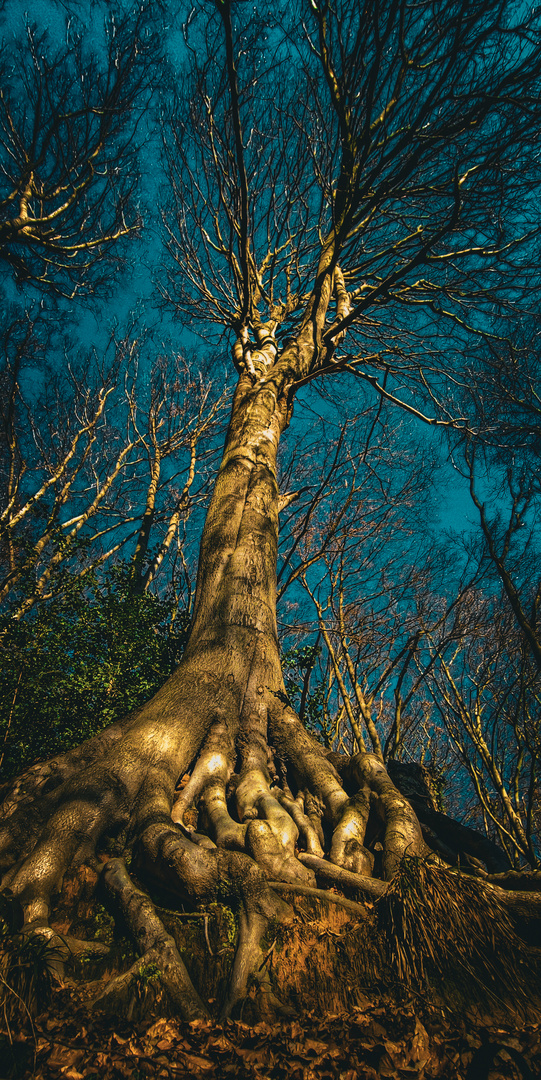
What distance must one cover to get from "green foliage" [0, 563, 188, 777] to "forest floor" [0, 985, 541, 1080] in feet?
8.87

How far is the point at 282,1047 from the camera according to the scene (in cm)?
112

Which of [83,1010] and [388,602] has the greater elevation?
[388,602]

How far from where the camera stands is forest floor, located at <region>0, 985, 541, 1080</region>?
3.37ft

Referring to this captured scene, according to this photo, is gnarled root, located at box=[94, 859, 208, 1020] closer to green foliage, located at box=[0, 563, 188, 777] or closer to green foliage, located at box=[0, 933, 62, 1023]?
green foliage, located at box=[0, 933, 62, 1023]

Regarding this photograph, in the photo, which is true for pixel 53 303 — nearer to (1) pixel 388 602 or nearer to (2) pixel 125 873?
(1) pixel 388 602

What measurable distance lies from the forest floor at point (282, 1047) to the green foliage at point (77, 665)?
2704 millimetres

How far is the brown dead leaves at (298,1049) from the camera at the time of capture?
1027 millimetres

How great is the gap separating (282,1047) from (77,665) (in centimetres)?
389

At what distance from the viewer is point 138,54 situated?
5.20 metres

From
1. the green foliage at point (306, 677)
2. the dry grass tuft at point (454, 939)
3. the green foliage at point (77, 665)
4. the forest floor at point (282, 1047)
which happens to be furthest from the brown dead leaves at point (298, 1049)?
the green foliage at point (306, 677)

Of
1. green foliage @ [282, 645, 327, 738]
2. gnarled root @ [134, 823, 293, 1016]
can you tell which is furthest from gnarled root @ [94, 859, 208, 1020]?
green foliage @ [282, 645, 327, 738]

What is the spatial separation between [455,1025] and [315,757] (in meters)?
1.49

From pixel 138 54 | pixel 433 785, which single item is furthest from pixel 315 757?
pixel 138 54

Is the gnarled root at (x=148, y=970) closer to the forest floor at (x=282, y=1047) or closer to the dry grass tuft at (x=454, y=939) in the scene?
the forest floor at (x=282, y=1047)
